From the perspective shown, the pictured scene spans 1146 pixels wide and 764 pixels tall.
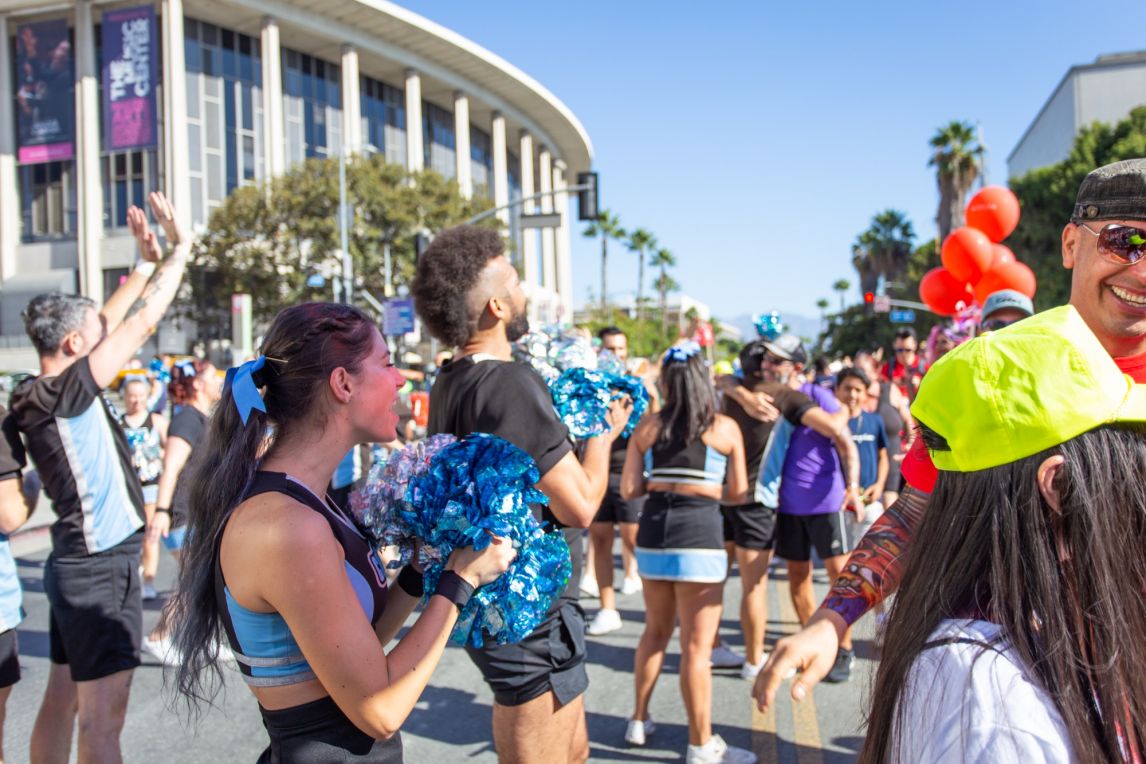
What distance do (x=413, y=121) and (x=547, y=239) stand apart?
22758 millimetres

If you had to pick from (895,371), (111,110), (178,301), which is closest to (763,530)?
(895,371)

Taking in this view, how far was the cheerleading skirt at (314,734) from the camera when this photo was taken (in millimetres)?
1801

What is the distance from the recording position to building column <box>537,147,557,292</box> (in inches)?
2842

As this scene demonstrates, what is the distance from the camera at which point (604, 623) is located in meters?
6.33

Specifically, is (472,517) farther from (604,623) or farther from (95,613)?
(604,623)

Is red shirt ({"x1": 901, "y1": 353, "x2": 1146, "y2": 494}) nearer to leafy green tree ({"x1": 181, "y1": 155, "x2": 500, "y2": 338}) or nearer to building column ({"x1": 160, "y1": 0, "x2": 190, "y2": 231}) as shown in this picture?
leafy green tree ({"x1": 181, "y1": 155, "x2": 500, "y2": 338})

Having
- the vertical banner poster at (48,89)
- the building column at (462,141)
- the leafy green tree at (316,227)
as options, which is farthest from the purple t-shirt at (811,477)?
the building column at (462,141)

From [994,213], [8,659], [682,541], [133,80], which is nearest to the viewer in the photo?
[8,659]

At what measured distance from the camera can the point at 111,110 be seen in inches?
1670

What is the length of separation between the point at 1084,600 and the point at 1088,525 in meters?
0.10

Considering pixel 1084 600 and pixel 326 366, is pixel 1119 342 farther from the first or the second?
pixel 326 366

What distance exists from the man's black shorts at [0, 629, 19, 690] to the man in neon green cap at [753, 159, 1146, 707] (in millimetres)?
3028

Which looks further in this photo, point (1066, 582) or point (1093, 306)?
point (1093, 306)

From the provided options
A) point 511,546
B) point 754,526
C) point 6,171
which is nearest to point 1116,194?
point 511,546
